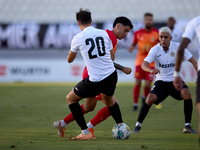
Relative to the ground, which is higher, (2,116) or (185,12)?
(185,12)

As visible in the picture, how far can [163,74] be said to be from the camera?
592 cm

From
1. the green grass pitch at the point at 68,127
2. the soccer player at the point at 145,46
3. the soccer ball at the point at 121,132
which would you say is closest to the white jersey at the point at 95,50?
the soccer ball at the point at 121,132

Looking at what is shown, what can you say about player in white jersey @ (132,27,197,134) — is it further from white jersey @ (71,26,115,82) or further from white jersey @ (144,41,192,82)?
white jersey @ (71,26,115,82)

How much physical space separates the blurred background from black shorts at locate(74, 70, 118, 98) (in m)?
10.6

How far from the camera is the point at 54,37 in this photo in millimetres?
16953

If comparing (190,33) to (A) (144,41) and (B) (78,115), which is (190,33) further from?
(A) (144,41)

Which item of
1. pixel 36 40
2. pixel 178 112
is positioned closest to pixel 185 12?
pixel 36 40

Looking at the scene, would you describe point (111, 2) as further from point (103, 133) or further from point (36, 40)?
point (103, 133)

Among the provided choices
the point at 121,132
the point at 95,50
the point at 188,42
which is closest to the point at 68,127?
the point at 121,132

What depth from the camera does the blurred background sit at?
51.4ft

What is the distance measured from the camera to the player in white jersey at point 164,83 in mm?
5719

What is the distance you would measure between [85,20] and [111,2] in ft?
57.1

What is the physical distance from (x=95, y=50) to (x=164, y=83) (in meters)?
1.81

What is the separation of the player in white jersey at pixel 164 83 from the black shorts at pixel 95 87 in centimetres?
109
